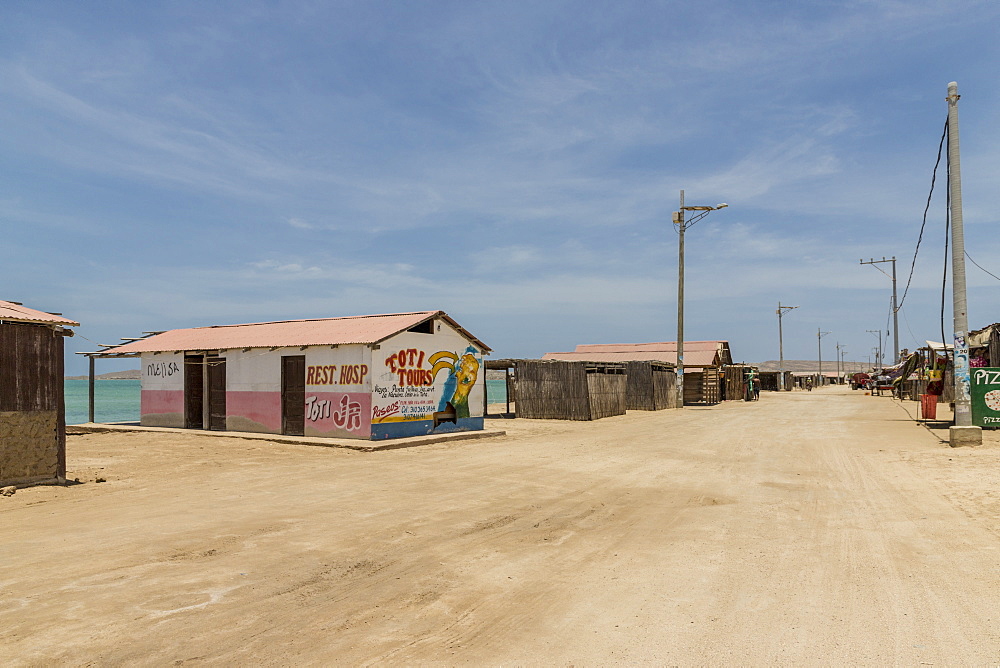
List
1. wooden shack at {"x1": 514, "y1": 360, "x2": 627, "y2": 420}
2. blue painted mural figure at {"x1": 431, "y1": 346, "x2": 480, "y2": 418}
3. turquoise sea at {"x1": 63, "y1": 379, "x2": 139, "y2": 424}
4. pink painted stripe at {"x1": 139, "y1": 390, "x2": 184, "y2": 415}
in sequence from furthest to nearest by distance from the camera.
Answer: turquoise sea at {"x1": 63, "y1": 379, "x2": 139, "y2": 424}
wooden shack at {"x1": 514, "y1": 360, "x2": 627, "y2": 420}
pink painted stripe at {"x1": 139, "y1": 390, "x2": 184, "y2": 415}
blue painted mural figure at {"x1": 431, "y1": 346, "x2": 480, "y2": 418}

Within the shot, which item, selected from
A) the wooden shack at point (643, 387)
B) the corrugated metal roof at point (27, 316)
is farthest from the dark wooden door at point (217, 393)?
the wooden shack at point (643, 387)

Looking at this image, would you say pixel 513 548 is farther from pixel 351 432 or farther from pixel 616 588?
pixel 351 432

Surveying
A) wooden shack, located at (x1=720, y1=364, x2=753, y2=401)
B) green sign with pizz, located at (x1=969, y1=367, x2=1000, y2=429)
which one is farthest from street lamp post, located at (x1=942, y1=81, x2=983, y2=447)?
wooden shack, located at (x1=720, y1=364, x2=753, y2=401)

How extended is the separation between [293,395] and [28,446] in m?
9.40

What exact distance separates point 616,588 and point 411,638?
2039 mm

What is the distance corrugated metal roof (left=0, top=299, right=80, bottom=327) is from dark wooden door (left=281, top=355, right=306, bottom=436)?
28.8 ft

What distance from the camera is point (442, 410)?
2127 cm

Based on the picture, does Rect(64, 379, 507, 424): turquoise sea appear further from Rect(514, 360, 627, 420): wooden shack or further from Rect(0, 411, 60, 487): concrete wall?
Rect(0, 411, 60, 487): concrete wall

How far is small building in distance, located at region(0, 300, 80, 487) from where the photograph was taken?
35.9ft

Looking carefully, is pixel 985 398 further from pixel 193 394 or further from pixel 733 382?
pixel 733 382

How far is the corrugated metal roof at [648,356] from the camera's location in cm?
4650

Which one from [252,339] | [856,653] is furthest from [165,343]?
[856,653]

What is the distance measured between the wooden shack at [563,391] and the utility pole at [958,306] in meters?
13.9

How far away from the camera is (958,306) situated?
17359 mm
